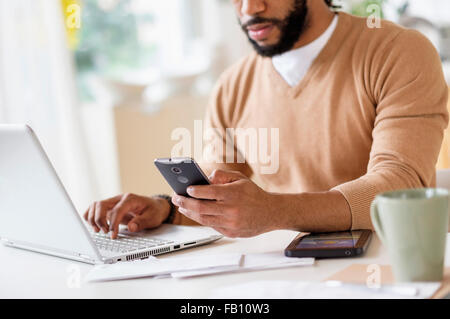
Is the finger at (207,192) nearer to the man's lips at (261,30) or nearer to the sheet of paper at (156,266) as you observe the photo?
Answer: the sheet of paper at (156,266)

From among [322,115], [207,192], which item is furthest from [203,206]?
[322,115]

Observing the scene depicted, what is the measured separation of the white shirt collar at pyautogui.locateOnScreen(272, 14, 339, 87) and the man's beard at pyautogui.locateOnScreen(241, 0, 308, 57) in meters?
0.02

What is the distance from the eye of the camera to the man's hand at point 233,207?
1.12 meters

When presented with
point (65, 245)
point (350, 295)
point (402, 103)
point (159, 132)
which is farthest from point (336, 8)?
point (159, 132)

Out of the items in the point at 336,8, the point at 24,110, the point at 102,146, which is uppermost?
the point at 336,8

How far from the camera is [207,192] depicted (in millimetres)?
1112

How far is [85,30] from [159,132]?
2.58ft

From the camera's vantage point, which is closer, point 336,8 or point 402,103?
point 402,103

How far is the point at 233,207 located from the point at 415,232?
33 cm

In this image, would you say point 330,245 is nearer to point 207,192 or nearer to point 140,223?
point 207,192

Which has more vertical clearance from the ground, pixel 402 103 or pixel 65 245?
pixel 402 103

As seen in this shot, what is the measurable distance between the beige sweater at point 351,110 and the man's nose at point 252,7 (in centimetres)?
17

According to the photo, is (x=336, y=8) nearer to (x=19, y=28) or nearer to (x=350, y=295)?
(x=350, y=295)
